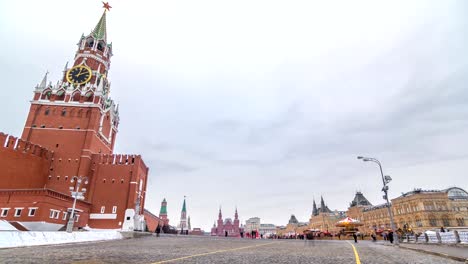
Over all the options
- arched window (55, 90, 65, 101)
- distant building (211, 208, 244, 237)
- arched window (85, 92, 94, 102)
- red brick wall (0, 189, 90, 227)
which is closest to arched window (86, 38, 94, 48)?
arched window (55, 90, 65, 101)

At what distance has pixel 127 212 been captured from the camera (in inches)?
1660

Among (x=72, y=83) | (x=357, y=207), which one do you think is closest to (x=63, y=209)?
(x=72, y=83)

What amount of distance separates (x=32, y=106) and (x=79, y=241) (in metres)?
39.8

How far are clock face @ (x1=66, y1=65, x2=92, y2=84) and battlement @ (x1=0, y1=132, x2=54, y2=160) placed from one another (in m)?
16.3

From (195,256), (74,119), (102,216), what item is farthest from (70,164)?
(195,256)

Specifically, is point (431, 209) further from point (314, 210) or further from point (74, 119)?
point (74, 119)

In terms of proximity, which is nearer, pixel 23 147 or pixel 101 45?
pixel 23 147

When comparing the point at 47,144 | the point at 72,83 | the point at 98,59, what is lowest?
the point at 47,144

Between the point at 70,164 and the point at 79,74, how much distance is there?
67.3 ft

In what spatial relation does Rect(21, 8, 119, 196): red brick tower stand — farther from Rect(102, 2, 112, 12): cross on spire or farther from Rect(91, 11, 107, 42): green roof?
Rect(102, 2, 112, 12): cross on spire

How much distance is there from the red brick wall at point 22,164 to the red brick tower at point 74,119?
6.34 ft

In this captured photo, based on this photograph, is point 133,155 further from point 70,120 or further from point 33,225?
point 33,225

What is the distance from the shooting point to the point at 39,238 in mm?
15234

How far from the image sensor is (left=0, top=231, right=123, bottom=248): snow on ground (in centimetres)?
1262
